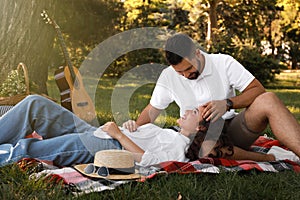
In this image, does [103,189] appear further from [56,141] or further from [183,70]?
[183,70]

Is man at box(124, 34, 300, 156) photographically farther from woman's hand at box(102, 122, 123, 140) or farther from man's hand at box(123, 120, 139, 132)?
woman's hand at box(102, 122, 123, 140)

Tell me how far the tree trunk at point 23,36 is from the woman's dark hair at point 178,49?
269 centimetres

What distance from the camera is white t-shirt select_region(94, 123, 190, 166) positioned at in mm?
2828

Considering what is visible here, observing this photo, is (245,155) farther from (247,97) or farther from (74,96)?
(74,96)

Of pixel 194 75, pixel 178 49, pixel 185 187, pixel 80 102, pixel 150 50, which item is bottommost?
pixel 150 50

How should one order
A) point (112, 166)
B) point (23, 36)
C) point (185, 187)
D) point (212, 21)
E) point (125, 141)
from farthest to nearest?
point (212, 21) < point (23, 36) < point (125, 141) < point (112, 166) < point (185, 187)

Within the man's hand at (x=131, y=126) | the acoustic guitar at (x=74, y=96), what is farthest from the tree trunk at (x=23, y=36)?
the man's hand at (x=131, y=126)

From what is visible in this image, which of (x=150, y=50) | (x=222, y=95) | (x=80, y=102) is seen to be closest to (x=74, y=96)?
(x=80, y=102)

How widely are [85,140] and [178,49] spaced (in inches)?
33.4

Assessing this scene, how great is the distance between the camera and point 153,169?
273 cm

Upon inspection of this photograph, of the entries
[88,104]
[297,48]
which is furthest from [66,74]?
[297,48]

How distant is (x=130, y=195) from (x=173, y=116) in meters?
2.97

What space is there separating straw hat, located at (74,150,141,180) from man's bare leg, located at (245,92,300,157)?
88 cm

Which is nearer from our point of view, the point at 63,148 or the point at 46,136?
the point at 63,148
